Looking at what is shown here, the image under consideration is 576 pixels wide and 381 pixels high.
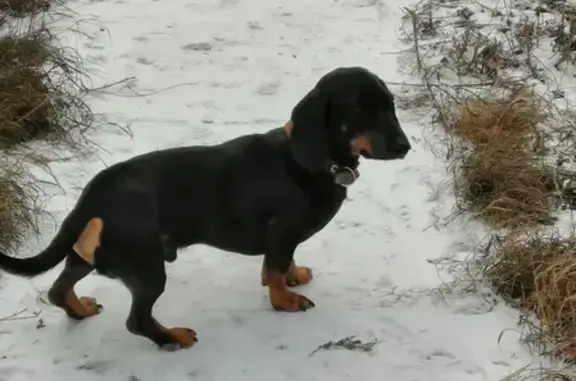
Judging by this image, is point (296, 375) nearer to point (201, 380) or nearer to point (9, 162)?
point (201, 380)

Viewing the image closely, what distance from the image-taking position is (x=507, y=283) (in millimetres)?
3340

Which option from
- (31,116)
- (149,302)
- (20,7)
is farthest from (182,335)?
(20,7)

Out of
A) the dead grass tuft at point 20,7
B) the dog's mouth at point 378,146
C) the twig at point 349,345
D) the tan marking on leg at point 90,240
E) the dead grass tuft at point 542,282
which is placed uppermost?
the dog's mouth at point 378,146

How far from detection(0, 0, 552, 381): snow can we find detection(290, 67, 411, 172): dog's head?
695mm

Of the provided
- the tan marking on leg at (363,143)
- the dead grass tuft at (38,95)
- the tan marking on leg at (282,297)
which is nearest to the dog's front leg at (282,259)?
the tan marking on leg at (282,297)

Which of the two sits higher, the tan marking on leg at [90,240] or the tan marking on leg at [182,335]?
the tan marking on leg at [90,240]

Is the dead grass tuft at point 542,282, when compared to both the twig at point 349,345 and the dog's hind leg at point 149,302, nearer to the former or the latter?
the twig at point 349,345

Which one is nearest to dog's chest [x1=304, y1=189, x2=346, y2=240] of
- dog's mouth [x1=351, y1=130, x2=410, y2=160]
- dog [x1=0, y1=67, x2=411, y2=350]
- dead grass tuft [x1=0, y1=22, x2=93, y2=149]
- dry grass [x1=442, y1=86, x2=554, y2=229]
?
dog [x1=0, y1=67, x2=411, y2=350]

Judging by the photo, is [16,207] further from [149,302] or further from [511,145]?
[511,145]

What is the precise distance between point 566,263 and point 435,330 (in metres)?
0.56

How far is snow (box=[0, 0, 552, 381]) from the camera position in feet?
9.89

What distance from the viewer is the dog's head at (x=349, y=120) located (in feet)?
9.55

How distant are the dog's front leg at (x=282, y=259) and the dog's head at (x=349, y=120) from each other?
25cm

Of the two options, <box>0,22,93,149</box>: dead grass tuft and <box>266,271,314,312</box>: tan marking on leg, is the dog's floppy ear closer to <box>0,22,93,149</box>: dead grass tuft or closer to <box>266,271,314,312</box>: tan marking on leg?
<box>266,271,314,312</box>: tan marking on leg
